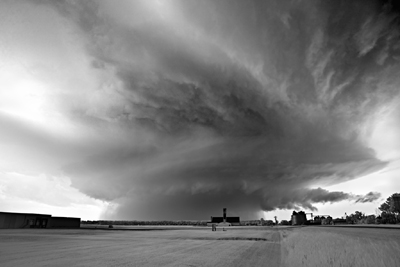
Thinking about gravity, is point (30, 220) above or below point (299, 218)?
below

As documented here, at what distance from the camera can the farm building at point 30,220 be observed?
67062 millimetres

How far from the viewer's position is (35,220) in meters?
76.6

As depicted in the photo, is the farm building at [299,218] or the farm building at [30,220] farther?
the farm building at [299,218]

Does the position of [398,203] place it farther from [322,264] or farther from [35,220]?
[35,220]

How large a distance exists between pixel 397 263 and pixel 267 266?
6400 millimetres

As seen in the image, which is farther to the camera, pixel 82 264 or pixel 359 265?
pixel 82 264

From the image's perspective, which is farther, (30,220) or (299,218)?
(299,218)

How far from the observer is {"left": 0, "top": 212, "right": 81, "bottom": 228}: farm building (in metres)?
67.1

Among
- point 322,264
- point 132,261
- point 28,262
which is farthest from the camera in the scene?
point 132,261

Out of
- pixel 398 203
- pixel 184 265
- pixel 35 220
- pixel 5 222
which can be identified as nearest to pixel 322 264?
pixel 184 265

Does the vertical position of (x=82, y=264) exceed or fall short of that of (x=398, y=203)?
it falls short

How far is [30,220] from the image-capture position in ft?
245

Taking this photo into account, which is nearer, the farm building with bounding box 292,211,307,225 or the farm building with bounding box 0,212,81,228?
the farm building with bounding box 0,212,81,228

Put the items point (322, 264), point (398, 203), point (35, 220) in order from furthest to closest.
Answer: point (398, 203) → point (35, 220) → point (322, 264)
